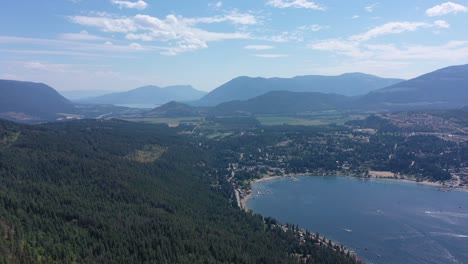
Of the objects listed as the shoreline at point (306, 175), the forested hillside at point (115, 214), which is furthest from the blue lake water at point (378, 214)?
the forested hillside at point (115, 214)

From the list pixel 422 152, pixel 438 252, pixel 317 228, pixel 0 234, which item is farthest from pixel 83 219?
pixel 422 152

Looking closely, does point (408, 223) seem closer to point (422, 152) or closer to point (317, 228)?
point (317, 228)

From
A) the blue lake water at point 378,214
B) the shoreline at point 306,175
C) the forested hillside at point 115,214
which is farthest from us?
the shoreline at point 306,175

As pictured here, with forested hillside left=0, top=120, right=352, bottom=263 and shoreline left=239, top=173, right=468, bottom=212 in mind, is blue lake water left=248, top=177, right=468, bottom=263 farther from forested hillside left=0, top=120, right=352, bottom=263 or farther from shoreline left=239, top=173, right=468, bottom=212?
forested hillside left=0, top=120, right=352, bottom=263

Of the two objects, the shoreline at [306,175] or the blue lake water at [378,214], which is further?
the shoreline at [306,175]

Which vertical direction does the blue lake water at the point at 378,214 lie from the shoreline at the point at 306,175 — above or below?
below

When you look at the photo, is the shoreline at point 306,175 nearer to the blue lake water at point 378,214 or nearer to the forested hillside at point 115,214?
the blue lake water at point 378,214

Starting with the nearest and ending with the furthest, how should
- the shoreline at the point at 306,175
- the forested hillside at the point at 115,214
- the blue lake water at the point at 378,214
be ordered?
the forested hillside at the point at 115,214
the blue lake water at the point at 378,214
the shoreline at the point at 306,175

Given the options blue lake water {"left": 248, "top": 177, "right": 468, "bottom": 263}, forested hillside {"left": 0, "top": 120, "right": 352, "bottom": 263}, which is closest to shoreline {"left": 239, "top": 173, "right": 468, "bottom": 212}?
blue lake water {"left": 248, "top": 177, "right": 468, "bottom": 263}

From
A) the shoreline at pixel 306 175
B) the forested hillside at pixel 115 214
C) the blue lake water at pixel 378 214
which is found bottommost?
the blue lake water at pixel 378 214
